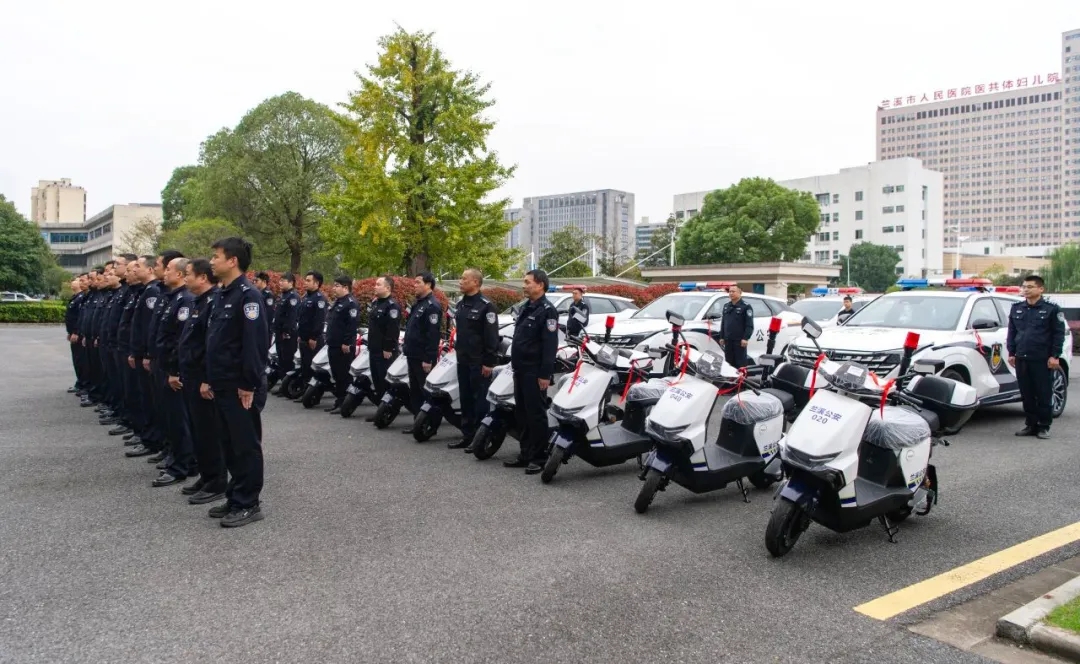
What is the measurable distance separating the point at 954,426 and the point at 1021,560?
111cm

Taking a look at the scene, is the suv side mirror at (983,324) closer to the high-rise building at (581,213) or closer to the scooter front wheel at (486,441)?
the scooter front wheel at (486,441)

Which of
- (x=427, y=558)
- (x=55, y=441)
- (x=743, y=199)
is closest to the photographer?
(x=427, y=558)

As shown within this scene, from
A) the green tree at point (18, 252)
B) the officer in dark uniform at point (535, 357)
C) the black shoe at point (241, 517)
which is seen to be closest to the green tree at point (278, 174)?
the green tree at point (18, 252)

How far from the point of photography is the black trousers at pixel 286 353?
42.4 ft

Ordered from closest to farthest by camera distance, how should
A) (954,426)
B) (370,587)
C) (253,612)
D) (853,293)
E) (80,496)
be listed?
1. (253,612)
2. (370,587)
3. (954,426)
4. (80,496)
5. (853,293)

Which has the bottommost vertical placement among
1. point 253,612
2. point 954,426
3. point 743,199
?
point 253,612

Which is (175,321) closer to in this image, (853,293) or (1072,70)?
(853,293)

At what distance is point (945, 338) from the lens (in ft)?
33.0

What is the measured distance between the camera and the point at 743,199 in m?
69.9

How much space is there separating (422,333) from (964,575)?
597 cm

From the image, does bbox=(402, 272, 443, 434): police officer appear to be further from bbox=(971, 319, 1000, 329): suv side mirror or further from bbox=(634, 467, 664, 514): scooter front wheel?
bbox=(971, 319, 1000, 329): suv side mirror

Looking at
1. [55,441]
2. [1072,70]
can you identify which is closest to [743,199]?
[55,441]

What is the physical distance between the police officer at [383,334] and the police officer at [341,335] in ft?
2.36

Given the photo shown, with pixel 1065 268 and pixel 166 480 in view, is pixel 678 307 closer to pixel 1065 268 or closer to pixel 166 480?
pixel 166 480
